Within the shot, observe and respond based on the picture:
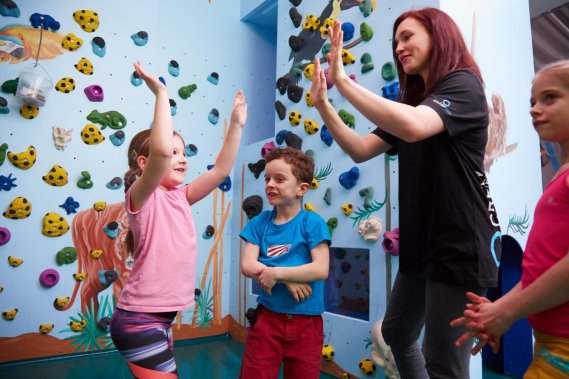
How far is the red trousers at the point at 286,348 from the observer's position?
1.43m

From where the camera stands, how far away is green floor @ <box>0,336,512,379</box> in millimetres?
2275

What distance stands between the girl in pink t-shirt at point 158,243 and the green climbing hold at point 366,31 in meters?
1.21

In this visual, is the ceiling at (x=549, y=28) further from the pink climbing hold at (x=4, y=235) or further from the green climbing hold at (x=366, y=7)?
the pink climbing hold at (x=4, y=235)

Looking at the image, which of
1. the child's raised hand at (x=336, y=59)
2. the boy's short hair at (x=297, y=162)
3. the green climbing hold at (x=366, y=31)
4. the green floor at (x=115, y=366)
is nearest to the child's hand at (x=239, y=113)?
the boy's short hair at (x=297, y=162)

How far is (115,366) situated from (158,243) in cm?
156

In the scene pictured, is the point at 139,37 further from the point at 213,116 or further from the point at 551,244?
the point at 551,244

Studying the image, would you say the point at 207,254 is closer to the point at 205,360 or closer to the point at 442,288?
the point at 205,360

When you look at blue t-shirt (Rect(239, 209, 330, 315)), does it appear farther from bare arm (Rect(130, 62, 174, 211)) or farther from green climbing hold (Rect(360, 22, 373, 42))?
green climbing hold (Rect(360, 22, 373, 42))

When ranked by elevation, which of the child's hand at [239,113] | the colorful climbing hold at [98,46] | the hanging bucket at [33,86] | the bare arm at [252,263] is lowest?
the bare arm at [252,263]

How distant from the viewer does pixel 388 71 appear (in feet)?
7.11

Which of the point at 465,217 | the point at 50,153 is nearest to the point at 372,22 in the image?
the point at 465,217

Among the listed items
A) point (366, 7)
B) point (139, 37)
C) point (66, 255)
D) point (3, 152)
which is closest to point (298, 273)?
point (366, 7)

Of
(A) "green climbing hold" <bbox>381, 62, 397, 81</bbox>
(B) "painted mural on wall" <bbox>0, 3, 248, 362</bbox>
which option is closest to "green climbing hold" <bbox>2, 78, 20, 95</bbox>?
(B) "painted mural on wall" <bbox>0, 3, 248, 362</bbox>

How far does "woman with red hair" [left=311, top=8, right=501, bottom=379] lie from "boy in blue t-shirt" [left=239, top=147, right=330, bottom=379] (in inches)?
11.4
